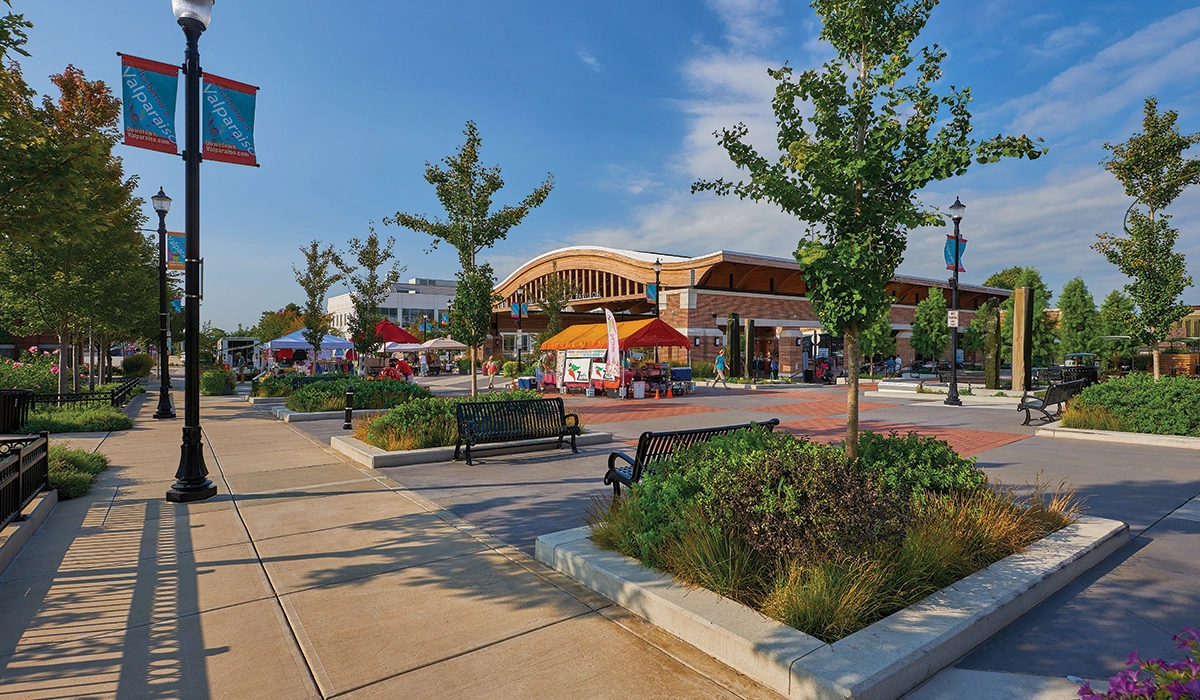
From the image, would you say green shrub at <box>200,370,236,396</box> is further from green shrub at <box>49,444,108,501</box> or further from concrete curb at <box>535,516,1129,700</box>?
concrete curb at <box>535,516,1129,700</box>

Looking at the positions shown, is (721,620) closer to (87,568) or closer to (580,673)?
(580,673)

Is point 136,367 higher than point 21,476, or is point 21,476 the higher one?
point 136,367

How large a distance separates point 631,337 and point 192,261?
15591 millimetres

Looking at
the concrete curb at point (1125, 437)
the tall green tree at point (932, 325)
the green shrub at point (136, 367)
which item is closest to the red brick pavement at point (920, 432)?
the concrete curb at point (1125, 437)

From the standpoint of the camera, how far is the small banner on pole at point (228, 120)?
Answer: 7.80 meters

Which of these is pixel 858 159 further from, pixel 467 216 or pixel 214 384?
pixel 214 384

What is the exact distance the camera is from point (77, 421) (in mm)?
13062

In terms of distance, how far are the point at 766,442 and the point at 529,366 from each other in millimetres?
28642

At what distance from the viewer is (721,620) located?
3.51 meters

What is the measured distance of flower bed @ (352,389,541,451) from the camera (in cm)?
977

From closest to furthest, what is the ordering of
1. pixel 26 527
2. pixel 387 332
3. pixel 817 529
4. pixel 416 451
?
1. pixel 817 529
2. pixel 26 527
3. pixel 416 451
4. pixel 387 332

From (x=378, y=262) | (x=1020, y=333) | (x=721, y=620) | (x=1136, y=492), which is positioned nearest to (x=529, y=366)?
(x=378, y=262)

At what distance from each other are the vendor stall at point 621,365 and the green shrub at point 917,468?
51.8ft

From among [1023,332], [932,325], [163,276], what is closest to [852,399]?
[163,276]
